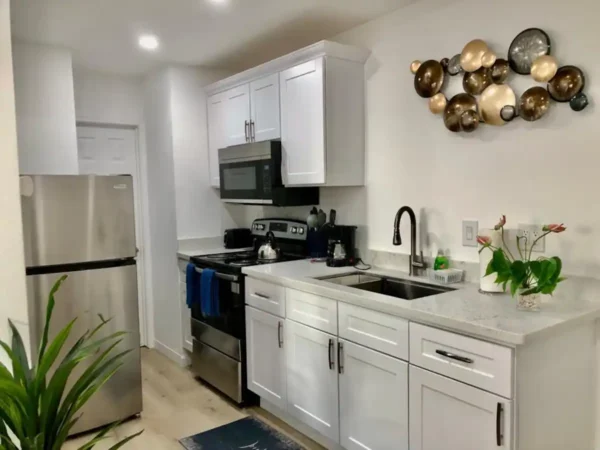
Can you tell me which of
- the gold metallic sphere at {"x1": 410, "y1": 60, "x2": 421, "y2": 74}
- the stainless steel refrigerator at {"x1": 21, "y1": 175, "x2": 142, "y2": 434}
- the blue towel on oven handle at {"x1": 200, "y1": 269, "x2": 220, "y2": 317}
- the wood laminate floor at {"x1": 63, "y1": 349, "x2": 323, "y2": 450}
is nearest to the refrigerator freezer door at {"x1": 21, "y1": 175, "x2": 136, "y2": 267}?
the stainless steel refrigerator at {"x1": 21, "y1": 175, "x2": 142, "y2": 434}

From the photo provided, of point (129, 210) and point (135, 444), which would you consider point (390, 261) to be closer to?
point (129, 210)

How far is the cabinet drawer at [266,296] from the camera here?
108 inches

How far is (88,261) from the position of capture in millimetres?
2828

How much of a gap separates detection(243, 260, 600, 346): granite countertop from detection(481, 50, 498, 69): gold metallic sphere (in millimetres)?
1039

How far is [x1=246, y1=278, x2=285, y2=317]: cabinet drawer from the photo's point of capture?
275 centimetres

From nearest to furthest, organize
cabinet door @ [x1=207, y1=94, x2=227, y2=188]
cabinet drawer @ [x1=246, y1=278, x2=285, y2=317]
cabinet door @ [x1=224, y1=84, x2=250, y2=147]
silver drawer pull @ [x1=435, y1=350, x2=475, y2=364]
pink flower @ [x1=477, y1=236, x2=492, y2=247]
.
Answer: silver drawer pull @ [x1=435, y1=350, x2=475, y2=364]
pink flower @ [x1=477, y1=236, x2=492, y2=247]
cabinet drawer @ [x1=246, y1=278, x2=285, y2=317]
cabinet door @ [x1=224, y1=84, x2=250, y2=147]
cabinet door @ [x1=207, y1=94, x2=227, y2=188]

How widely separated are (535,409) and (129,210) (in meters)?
2.36

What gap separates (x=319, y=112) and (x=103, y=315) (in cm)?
177

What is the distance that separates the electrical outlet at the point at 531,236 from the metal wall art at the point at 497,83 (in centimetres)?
48

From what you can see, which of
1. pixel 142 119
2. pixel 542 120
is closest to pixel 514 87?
pixel 542 120

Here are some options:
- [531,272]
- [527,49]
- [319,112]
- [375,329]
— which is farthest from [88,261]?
[527,49]

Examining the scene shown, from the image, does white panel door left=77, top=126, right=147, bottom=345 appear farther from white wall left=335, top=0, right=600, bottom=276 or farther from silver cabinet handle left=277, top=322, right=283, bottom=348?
white wall left=335, top=0, right=600, bottom=276

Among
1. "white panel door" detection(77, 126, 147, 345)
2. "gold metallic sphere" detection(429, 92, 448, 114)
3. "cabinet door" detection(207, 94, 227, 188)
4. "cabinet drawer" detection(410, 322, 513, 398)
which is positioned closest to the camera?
"cabinet drawer" detection(410, 322, 513, 398)

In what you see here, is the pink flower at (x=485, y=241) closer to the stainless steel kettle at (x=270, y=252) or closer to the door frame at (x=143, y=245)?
the stainless steel kettle at (x=270, y=252)
